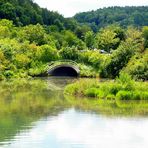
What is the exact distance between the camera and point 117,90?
94.0 ft

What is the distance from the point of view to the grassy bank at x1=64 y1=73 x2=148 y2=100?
91.7ft

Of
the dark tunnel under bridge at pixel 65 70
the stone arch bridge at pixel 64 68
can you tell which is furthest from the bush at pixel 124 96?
the dark tunnel under bridge at pixel 65 70

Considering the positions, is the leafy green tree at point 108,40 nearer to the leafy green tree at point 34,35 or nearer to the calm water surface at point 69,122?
the leafy green tree at point 34,35

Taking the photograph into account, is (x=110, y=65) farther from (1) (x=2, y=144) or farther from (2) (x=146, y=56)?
(1) (x=2, y=144)

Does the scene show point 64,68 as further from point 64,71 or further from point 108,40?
point 108,40

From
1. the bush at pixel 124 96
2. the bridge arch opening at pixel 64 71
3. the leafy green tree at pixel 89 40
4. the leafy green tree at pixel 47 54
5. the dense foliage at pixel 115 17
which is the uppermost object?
the dense foliage at pixel 115 17

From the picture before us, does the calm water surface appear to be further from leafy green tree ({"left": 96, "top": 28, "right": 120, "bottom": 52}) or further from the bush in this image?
leafy green tree ({"left": 96, "top": 28, "right": 120, "bottom": 52})

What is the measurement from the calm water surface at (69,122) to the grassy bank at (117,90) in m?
0.99

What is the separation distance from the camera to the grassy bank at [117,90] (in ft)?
91.7

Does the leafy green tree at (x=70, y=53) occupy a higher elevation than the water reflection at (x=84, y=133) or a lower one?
higher

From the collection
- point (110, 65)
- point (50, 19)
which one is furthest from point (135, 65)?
point (50, 19)

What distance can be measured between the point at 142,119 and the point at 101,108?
146 inches

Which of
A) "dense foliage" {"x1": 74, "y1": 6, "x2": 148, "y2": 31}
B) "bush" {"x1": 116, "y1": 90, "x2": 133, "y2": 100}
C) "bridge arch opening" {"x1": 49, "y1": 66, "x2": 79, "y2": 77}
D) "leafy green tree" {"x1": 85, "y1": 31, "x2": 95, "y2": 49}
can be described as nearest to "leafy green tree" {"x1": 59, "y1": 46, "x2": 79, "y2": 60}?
"bridge arch opening" {"x1": 49, "y1": 66, "x2": 79, "y2": 77}

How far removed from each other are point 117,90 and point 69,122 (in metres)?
7.98
